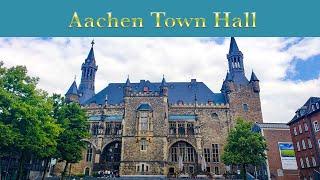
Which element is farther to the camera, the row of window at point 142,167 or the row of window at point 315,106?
the row of window at point 142,167

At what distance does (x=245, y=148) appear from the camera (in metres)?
32.0

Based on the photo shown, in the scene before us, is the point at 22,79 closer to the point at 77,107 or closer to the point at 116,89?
the point at 77,107

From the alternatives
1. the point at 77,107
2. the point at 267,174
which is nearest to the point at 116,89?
the point at 77,107

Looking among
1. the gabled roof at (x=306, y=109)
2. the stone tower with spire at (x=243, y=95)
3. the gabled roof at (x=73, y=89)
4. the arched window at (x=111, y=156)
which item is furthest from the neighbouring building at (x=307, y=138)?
the gabled roof at (x=73, y=89)

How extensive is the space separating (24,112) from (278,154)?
33.4 m

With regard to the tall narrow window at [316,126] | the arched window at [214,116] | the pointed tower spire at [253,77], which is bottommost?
the tall narrow window at [316,126]

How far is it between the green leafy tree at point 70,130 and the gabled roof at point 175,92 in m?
17.6

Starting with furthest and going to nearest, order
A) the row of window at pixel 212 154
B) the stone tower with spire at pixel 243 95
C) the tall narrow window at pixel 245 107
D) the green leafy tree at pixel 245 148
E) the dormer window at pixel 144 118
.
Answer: the tall narrow window at pixel 245 107 → the stone tower with spire at pixel 243 95 → the row of window at pixel 212 154 → the dormer window at pixel 144 118 → the green leafy tree at pixel 245 148

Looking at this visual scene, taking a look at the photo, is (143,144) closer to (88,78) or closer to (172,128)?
(172,128)

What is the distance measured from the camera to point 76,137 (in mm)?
31484

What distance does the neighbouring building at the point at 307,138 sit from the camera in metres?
33.9

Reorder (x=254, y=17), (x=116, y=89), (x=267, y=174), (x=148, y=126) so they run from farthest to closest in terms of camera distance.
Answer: (x=116, y=89), (x=148, y=126), (x=267, y=174), (x=254, y=17)

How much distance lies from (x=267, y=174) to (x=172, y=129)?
1540 cm

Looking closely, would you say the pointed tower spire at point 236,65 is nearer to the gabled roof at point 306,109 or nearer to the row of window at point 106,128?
the gabled roof at point 306,109
